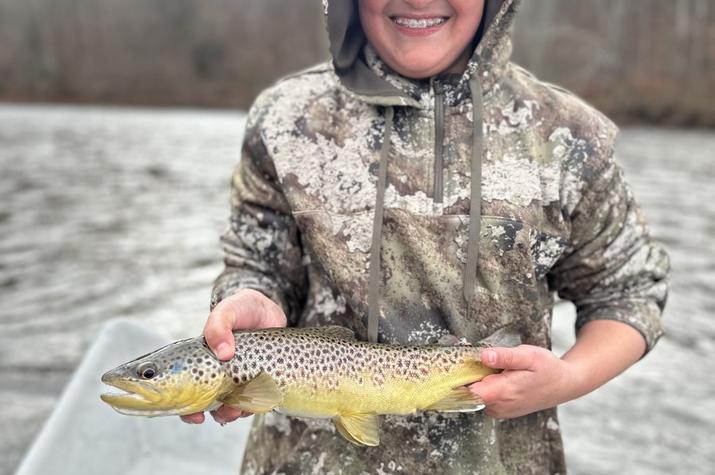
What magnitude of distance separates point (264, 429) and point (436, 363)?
2.06 feet

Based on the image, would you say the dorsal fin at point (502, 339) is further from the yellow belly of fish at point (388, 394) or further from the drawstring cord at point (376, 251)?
the drawstring cord at point (376, 251)

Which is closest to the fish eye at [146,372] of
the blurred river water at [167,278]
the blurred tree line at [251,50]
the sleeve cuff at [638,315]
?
the sleeve cuff at [638,315]

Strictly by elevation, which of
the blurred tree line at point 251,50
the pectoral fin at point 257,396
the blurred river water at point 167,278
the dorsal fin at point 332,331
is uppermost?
the dorsal fin at point 332,331

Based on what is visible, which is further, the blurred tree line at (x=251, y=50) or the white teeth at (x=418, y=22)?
the blurred tree line at (x=251, y=50)

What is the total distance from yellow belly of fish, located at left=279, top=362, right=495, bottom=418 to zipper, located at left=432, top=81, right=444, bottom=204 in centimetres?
49

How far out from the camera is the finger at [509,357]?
2.16 meters

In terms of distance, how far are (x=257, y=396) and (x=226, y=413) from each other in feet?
0.50

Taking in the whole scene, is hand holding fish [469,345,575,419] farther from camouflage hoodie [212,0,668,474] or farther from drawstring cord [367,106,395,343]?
drawstring cord [367,106,395,343]

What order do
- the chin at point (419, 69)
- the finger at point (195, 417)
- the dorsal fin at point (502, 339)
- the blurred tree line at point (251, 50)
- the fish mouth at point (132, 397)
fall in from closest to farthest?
the fish mouth at point (132, 397) < the finger at point (195, 417) < the dorsal fin at point (502, 339) < the chin at point (419, 69) < the blurred tree line at point (251, 50)

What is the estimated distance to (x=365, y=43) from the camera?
8.52 ft

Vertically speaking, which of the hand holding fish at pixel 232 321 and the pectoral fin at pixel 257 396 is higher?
the hand holding fish at pixel 232 321

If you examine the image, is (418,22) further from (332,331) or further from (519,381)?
(519,381)

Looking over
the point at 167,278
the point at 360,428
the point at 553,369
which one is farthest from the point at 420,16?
the point at 167,278

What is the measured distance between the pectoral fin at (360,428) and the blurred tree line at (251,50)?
31677 millimetres
